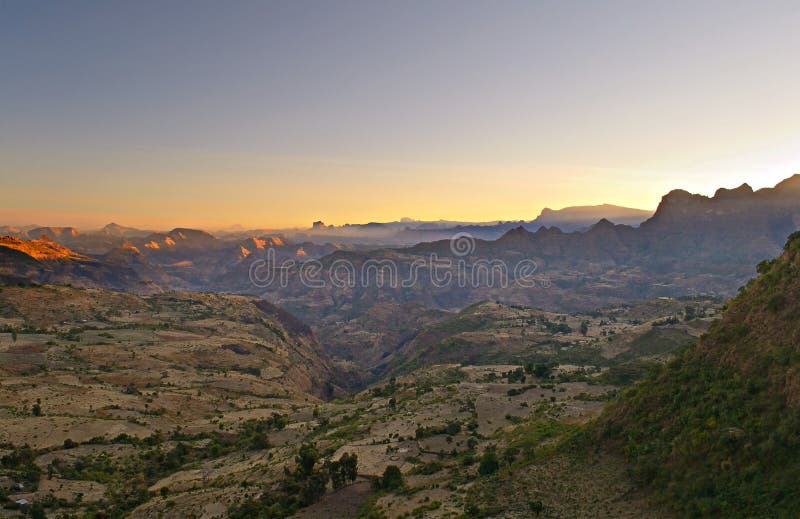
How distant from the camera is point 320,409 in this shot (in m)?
110

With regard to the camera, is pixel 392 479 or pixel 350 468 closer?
pixel 392 479

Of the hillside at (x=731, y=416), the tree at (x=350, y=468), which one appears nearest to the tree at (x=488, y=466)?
the hillside at (x=731, y=416)

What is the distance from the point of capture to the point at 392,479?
5097 centimetres

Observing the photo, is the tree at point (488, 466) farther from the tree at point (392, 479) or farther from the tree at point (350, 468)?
the tree at point (350, 468)

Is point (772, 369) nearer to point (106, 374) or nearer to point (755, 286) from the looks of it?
point (755, 286)

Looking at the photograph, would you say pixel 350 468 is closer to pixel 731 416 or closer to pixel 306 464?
pixel 306 464

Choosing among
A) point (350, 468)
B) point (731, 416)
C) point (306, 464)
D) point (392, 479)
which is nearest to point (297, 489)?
point (306, 464)

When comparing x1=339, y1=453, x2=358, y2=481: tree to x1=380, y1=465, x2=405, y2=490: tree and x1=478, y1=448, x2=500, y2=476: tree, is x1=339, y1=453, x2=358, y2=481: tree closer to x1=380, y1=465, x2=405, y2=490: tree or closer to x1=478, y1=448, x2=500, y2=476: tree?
x1=380, y1=465, x2=405, y2=490: tree

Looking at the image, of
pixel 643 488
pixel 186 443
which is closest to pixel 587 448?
pixel 643 488

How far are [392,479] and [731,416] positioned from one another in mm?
32183

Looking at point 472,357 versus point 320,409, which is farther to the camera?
point 472,357

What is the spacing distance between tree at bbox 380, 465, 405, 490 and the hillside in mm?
20722

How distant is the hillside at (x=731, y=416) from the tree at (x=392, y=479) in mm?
20722

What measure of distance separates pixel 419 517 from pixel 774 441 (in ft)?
85.4
